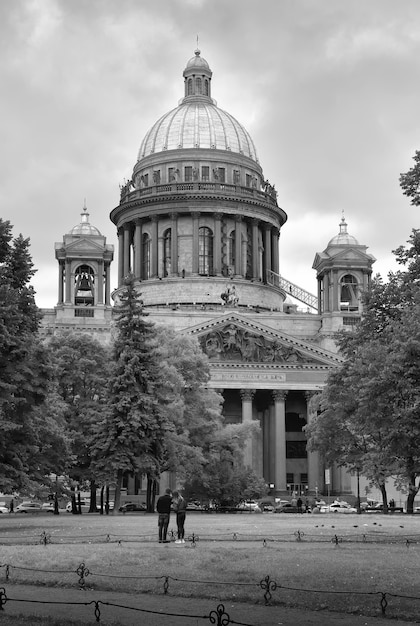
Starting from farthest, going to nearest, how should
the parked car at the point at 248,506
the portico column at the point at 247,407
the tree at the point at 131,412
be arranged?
the portico column at the point at 247,407
the parked car at the point at 248,506
the tree at the point at 131,412

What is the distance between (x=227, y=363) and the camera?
9575 cm

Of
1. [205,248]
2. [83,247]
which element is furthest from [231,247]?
[83,247]

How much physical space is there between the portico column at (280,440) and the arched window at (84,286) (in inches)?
793

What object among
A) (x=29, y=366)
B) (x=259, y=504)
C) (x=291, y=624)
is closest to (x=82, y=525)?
(x=29, y=366)

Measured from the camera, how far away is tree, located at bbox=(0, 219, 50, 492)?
126 feet

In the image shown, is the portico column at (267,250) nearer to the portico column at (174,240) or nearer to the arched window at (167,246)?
the portico column at (174,240)

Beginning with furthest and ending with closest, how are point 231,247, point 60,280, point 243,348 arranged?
1. point 231,247
2. point 60,280
3. point 243,348

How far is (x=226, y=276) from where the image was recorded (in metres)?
113

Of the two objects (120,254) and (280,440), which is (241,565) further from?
(120,254)

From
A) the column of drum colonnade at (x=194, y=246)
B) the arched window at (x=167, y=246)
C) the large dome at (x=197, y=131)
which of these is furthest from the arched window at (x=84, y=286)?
the large dome at (x=197, y=131)

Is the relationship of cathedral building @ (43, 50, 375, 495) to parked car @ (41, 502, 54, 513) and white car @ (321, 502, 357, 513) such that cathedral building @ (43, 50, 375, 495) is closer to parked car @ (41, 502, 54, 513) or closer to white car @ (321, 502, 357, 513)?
white car @ (321, 502, 357, 513)

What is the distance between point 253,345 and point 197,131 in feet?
109

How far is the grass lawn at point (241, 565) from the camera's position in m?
20.4

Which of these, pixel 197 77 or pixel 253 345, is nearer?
pixel 253 345
